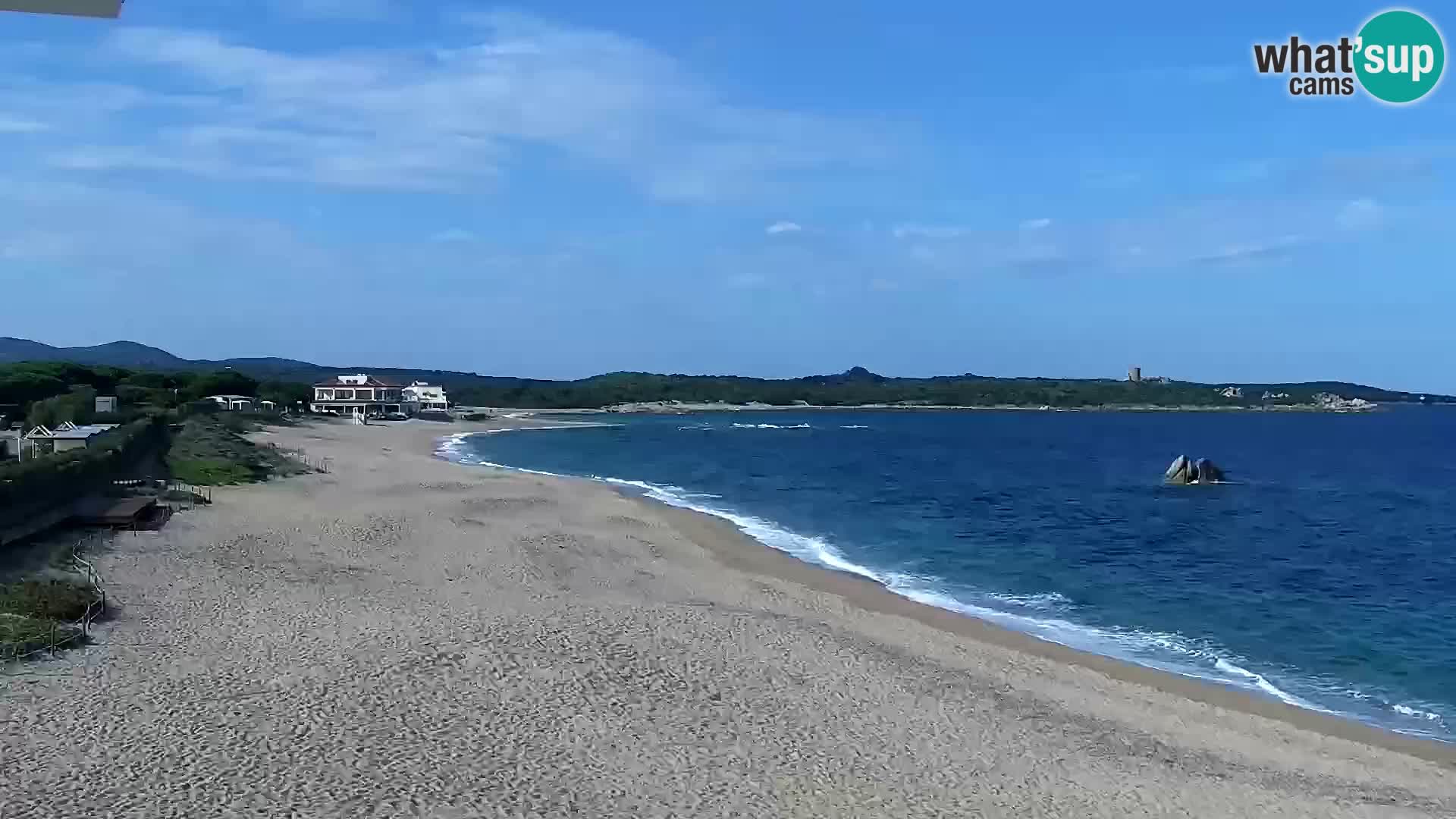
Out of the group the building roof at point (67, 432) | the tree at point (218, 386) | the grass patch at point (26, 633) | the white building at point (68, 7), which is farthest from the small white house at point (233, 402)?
the white building at point (68, 7)

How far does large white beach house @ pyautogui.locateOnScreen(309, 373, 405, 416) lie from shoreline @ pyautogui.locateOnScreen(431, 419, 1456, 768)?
83.3 m

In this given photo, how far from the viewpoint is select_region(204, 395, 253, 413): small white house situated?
7962cm

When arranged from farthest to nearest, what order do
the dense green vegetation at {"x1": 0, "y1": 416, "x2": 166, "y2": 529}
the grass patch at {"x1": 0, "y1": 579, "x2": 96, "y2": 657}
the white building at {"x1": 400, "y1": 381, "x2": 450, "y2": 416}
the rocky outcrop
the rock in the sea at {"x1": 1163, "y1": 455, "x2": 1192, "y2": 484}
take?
1. the white building at {"x1": 400, "y1": 381, "x2": 450, "y2": 416}
2. the rock in the sea at {"x1": 1163, "y1": 455, "x2": 1192, "y2": 484}
3. the rocky outcrop
4. the dense green vegetation at {"x1": 0, "y1": 416, "x2": 166, "y2": 529}
5. the grass patch at {"x1": 0, "y1": 579, "x2": 96, "y2": 657}

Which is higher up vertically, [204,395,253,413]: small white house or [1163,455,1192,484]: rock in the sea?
[204,395,253,413]: small white house

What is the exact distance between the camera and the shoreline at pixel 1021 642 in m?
14.8

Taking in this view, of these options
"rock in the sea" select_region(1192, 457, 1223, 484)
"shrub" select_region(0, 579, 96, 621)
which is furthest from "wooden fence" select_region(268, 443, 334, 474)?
"rock in the sea" select_region(1192, 457, 1223, 484)

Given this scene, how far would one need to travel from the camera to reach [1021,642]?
19234 mm

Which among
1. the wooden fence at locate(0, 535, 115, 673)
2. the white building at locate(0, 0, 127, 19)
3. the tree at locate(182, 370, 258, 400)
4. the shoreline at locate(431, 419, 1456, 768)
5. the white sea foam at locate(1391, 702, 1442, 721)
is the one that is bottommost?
the white sea foam at locate(1391, 702, 1442, 721)

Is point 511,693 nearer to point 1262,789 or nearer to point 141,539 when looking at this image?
point 1262,789

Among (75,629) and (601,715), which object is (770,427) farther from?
(601,715)

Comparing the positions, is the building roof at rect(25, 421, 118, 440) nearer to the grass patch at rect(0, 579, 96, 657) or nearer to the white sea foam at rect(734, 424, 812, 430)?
the grass patch at rect(0, 579, 96, 657)

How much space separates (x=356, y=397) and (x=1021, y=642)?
104 metres

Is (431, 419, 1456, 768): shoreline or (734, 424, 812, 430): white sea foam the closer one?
(431, 419, 1456, 768): shoreline

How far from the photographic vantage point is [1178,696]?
16062mm
